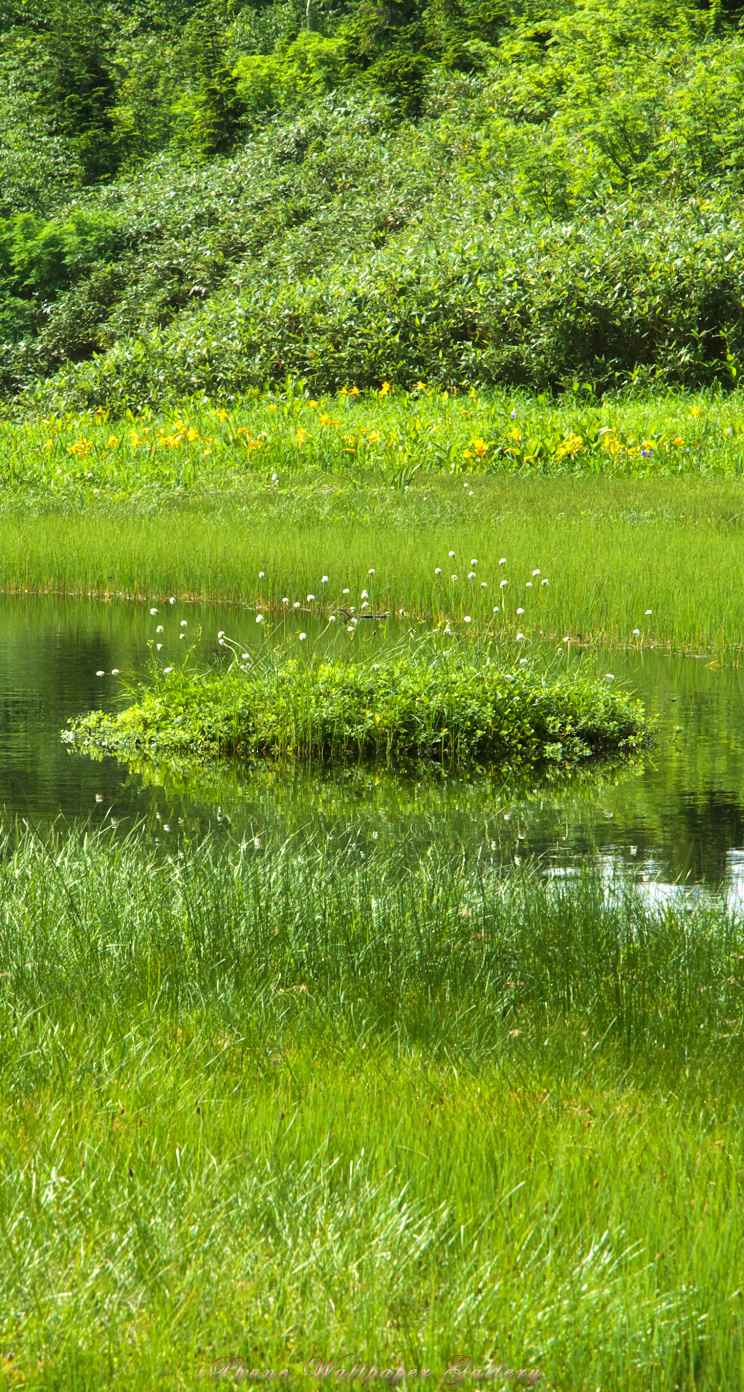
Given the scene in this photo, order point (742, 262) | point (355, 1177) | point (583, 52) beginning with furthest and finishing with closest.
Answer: point (583, 52)
point (742, 262)
point (355, 1177)

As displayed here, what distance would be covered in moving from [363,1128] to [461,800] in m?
4.41

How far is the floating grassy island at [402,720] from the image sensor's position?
8.34m

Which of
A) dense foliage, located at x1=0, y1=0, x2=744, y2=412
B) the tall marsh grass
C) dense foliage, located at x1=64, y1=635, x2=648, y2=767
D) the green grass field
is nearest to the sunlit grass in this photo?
dense foliage, located at x1=64, y1=635, x2=648, y2=767

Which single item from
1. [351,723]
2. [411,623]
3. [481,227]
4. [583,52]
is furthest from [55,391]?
[351,723]

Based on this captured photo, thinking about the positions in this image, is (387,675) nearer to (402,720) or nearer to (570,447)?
(402,720)

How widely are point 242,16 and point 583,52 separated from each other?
45.4ft

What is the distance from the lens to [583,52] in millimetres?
29688

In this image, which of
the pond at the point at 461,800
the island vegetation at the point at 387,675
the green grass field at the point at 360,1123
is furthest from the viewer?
the pond at the point at 461,800

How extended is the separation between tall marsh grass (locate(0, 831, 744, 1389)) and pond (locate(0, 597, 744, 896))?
1.08 meters

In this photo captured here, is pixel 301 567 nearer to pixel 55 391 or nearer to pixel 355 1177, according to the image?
pixel 355 1177

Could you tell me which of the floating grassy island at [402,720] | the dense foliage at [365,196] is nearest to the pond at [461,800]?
the floating grassy island at [402,720]

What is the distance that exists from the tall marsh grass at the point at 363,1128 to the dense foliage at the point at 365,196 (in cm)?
1707

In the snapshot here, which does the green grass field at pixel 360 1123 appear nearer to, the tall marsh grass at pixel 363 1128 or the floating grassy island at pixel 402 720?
the tall marsh grass at pixel 363 1128

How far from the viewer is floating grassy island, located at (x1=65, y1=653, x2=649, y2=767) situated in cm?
834
